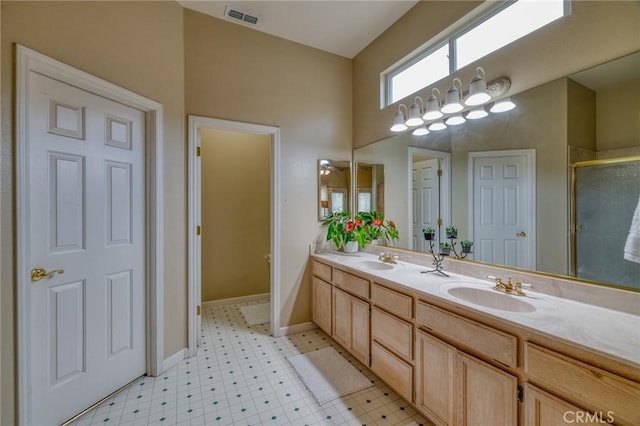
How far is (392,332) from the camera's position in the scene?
5.87ft

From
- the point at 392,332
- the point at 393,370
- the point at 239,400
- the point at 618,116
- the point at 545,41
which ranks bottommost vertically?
the point at 239,400

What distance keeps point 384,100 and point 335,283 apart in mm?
1971

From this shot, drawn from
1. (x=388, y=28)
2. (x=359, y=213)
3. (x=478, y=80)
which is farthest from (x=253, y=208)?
(x=478, y=80)

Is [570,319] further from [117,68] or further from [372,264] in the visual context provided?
[117,68]

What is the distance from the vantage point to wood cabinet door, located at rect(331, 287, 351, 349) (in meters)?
2.28

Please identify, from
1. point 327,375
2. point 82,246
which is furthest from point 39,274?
point 327,375

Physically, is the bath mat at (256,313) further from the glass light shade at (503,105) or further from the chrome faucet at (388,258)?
the glass light shade at (503,105)

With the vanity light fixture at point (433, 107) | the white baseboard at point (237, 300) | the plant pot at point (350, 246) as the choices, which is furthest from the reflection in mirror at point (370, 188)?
the white baseboard at point (237, 300)

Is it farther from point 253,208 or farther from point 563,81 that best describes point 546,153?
point 253,208

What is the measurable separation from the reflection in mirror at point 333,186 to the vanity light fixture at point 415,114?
985 millimetres

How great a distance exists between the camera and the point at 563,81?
1468mm

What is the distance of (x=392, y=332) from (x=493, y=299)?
663mm

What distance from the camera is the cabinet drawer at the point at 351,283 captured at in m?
2.07

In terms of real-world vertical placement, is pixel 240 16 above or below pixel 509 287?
above
